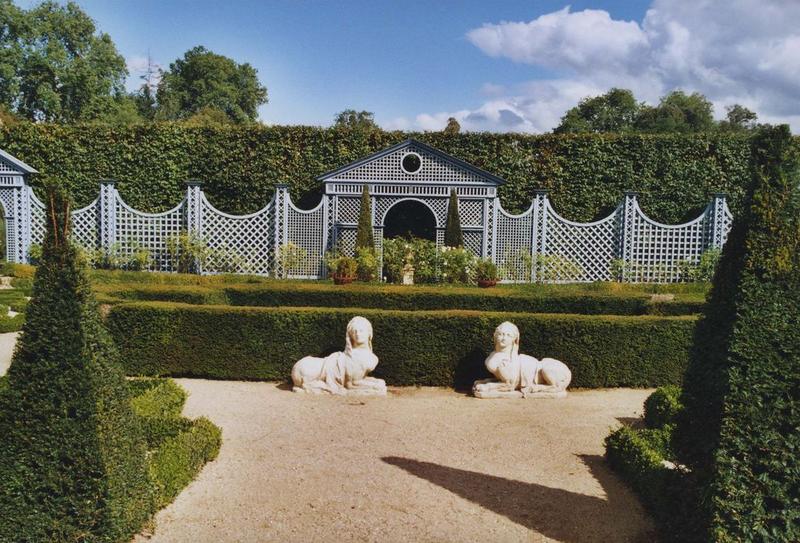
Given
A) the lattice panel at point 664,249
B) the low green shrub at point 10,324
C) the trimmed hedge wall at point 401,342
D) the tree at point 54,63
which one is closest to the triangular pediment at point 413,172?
the lattice panel at point 664,249

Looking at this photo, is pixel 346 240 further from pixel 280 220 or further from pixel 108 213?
pixel 108 213

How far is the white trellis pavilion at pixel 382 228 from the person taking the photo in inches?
639

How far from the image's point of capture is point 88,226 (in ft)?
53.9

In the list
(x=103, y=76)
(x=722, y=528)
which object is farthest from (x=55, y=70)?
(x=722, y=528)

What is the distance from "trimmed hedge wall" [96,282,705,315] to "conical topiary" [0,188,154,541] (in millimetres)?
6138

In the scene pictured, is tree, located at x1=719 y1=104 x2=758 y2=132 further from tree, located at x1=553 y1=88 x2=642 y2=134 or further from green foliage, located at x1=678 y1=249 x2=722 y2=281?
green foliage, located at x1=678 y1=249 x2=722 y2=281

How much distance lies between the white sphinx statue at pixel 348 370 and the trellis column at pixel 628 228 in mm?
11285

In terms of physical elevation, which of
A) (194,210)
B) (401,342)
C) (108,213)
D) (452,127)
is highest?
(452,127)

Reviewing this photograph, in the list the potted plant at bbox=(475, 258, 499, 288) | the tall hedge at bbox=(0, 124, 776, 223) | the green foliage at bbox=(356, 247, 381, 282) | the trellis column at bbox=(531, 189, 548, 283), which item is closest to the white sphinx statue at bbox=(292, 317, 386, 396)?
the potted plant at bbox=(475, 258, 499, 288)

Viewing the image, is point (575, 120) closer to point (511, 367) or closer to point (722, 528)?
point (511, 367)

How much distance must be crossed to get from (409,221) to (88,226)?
9646 millimetres

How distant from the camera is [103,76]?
112 feet

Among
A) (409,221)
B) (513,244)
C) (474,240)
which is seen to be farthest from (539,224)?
(409,221)

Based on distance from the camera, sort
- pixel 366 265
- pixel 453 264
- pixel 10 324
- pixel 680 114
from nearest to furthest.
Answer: pixel 10 324, pixel 366 265, pixel 453 264, pixel 680 114
